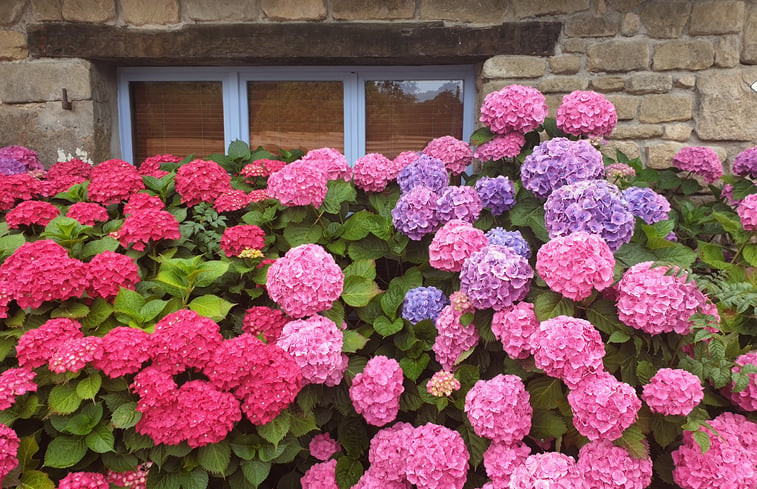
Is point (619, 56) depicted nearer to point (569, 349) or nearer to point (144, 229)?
point (569, 349)

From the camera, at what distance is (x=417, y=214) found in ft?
6.58

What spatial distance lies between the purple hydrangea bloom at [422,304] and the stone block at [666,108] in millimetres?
1869

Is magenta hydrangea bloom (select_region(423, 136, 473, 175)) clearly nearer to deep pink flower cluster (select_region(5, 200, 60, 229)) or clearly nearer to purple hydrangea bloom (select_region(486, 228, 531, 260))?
purple hydrangea bloom (select_region(486, 228, 531, 260))

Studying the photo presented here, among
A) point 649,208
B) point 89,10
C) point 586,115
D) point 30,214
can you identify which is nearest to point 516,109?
point 586,115

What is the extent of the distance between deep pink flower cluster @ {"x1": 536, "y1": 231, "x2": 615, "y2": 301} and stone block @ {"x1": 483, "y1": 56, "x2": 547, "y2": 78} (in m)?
1.70

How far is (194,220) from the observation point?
2354 millimetres

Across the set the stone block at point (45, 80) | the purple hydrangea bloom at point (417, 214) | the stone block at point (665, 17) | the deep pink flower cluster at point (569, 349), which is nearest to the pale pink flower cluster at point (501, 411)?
the deep pink flower cluster at point (569, 349)

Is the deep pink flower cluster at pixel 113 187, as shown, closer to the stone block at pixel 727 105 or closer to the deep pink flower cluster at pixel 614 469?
the deep pink flower cluster at pixel 614 469

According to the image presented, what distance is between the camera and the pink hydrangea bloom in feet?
4.40

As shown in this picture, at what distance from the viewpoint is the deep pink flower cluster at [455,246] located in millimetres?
1765

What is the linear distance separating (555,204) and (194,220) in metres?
1.57

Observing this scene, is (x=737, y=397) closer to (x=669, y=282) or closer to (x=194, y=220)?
(x=669, y=282)

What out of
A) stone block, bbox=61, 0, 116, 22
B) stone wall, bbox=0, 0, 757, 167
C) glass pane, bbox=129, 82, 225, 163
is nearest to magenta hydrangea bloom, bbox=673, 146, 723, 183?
stone wall, bbox=0, 0, 757, 167

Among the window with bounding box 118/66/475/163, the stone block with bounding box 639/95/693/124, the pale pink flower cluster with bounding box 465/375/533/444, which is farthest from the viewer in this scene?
the window with bounding box 118/66/475/163
